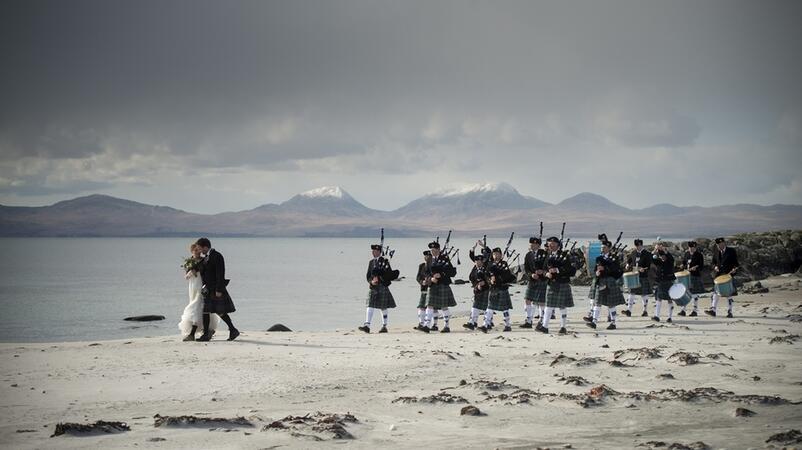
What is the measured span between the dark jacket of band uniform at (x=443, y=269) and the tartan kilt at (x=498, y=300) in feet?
4.10

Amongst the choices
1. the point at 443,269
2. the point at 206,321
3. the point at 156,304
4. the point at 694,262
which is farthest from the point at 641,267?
the point at 156,304

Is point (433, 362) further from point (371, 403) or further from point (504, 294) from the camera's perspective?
point (504, 294)

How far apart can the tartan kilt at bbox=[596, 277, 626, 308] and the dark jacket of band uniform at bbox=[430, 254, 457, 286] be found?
4.21m

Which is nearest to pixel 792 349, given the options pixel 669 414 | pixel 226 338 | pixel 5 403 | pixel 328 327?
pixel 669 414

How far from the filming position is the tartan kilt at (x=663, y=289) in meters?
24.4

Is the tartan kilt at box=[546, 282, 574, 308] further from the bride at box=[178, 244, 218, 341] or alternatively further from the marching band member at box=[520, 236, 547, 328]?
the bride at box=[178, 244, 218, 341]

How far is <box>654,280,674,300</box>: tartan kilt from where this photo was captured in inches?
961

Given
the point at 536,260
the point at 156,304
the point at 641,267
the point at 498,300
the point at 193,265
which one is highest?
the point at 536,260

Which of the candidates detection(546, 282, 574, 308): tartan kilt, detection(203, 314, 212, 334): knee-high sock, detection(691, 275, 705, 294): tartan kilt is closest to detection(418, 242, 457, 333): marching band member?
detection(546, 282, 574, 308): tartan kilt

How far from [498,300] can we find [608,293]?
3.15 meters

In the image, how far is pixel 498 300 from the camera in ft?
71.7

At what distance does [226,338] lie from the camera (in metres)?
19.0

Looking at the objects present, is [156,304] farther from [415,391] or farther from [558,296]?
[415,391]

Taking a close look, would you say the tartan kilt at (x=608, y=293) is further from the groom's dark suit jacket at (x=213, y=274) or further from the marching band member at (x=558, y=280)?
the groom's dark suit jacket at (x=213, y=274)
